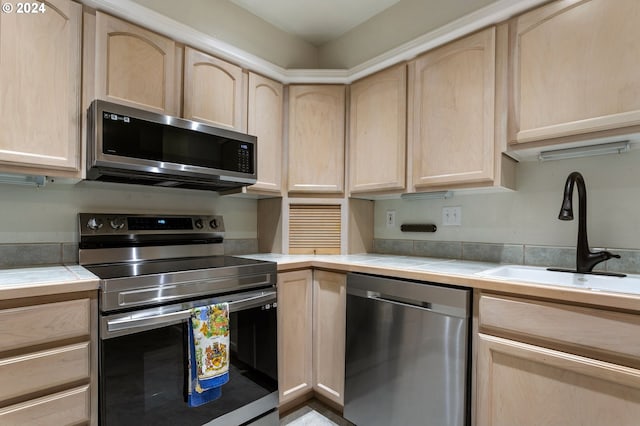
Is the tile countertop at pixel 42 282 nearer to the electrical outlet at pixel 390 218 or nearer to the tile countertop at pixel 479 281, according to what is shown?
the tile countertop at pixel 479 281

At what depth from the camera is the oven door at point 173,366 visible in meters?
1.22

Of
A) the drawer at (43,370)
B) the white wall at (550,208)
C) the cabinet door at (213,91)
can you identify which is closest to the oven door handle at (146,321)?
the drawer at (43,370)

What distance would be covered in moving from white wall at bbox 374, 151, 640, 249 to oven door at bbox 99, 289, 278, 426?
122 cm

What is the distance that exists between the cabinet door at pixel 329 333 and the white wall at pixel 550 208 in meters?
0.72

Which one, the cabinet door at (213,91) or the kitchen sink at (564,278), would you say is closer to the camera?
the kitchen sink at (564,278)

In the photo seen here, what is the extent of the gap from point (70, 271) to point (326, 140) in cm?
159

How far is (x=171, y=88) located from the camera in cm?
170

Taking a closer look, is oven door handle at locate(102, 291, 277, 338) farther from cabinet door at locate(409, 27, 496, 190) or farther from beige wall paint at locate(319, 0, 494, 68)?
beige wall paint at locate(319, 0, 494, 68)

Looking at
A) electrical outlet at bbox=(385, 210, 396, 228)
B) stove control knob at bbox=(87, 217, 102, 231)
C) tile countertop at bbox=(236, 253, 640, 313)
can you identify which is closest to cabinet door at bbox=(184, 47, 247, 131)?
stove control knob at bbox=(87, 217, 102, 231)

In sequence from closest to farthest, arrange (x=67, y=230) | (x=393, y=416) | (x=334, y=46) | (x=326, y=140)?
(x=393, y=416) < (x=67, y=230) < (x=326, y=140) < (x=334, y=46)

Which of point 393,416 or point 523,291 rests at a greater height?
point 523,291

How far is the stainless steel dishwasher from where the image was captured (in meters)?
1.32

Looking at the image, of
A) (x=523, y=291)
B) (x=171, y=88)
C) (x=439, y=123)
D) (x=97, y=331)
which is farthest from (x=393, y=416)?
(x=171, y=88)

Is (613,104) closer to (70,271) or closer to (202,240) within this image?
(202,240)
